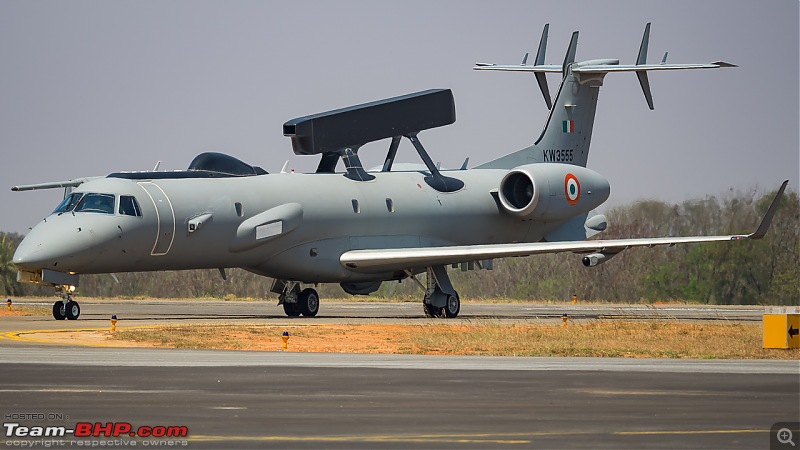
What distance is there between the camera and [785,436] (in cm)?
1332

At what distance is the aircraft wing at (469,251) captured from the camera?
39094mm

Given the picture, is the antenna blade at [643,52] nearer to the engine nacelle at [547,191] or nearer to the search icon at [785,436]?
the engine nacelle at [547,191]

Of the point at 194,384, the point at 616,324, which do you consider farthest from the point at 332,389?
the point at 616,324

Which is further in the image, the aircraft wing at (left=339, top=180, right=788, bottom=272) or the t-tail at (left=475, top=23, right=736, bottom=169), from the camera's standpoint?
the t-tail at (left=475, top=23, right=736, bottom=169)

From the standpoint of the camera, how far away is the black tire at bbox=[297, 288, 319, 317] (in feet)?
133

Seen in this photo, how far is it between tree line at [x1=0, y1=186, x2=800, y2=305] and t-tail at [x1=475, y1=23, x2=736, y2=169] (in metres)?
11.2

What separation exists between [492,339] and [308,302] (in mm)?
12420

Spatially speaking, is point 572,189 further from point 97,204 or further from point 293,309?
point 97,204

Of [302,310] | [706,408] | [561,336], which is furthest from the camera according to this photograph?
[302,310]

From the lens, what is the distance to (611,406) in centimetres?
1595

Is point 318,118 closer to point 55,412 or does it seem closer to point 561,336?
point 561,336

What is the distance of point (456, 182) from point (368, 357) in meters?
21.5

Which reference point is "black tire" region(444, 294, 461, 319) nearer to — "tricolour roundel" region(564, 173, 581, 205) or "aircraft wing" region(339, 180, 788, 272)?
"aircraft wing" region(339, 180, 788, 272)

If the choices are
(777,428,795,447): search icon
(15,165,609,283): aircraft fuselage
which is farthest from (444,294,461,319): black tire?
(777,428,795,447): search icon
